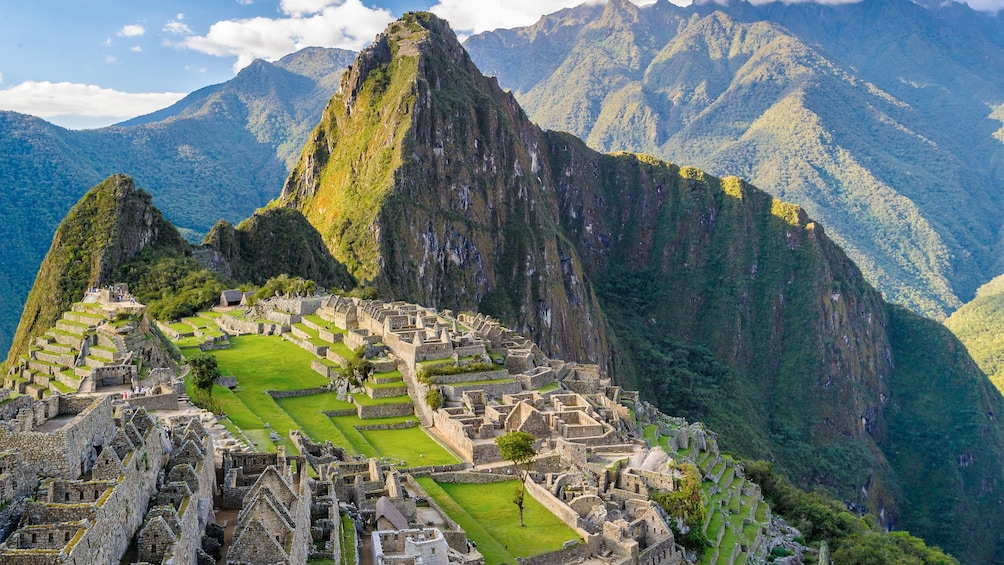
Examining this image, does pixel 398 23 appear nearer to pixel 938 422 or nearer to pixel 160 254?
pixel 160 254

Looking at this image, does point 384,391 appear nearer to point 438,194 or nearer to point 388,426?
point 388,426

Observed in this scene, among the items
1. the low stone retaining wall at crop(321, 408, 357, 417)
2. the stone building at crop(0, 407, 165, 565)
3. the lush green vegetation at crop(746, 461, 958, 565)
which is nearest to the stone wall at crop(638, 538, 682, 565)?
the stone building at crop(0, 407, 165, 565)

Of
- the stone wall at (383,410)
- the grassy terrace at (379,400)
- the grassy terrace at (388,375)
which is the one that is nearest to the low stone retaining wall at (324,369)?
the grassy terrace at (388,375)

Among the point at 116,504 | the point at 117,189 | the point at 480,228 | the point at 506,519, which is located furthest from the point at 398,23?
the point at 116,504

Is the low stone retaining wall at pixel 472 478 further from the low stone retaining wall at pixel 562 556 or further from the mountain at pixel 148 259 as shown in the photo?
the mountain at pixel 148 259

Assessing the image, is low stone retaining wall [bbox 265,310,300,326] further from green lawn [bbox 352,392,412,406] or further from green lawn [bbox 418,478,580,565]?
green lawn [bbox 418,478,580,565]
